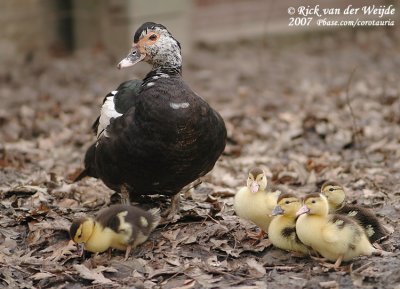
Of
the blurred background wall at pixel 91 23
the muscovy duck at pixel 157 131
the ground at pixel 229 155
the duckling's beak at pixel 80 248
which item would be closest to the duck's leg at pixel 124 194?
the muscovy duck at pixel 157 131

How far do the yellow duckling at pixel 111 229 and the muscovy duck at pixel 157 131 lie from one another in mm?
447

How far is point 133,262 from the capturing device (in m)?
4.78

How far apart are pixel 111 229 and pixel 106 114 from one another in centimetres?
108

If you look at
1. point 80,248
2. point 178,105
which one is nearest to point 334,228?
point 178,105

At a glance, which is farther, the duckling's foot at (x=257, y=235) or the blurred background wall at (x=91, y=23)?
the blurred background wall at (x=91, y=23)

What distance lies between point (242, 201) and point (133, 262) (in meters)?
0.83

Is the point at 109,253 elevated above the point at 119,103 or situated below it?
below

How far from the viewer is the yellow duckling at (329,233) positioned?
4.36 metres

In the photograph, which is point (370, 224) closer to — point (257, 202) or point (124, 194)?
point (257, 202)

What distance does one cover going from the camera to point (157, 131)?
501 centimetres

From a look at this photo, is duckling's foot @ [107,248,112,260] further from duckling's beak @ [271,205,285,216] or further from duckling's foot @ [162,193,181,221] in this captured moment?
duckling's beak @ [271,205,285,216]

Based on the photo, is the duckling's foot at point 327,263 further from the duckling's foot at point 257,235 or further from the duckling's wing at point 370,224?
the duckling's foot at point 257,235

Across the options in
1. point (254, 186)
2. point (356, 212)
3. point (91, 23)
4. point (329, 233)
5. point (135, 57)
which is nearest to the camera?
point (329, 233)

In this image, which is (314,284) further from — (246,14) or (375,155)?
(246,14)
